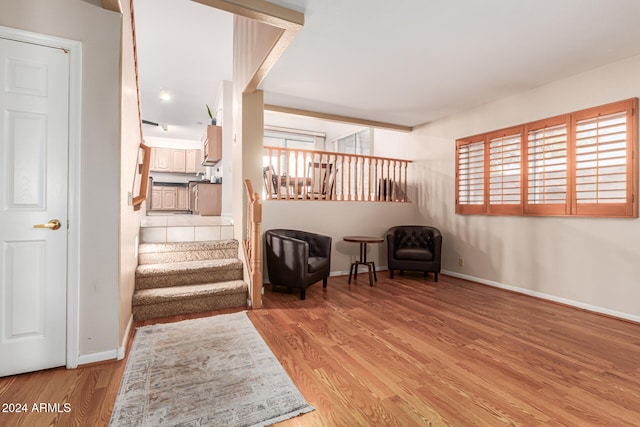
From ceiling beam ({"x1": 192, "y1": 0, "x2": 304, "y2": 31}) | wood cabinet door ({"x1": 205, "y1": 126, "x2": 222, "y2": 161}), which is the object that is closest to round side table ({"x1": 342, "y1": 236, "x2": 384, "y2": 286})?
ceiling beam ({"x1": 192, "y1": 0, "x2": 304, "y2": 31})

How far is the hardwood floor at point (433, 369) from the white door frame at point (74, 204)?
246 millimetres

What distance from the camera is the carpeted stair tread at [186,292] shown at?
299 centimetres

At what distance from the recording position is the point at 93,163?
6.83 feet

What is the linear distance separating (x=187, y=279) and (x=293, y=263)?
1245mm

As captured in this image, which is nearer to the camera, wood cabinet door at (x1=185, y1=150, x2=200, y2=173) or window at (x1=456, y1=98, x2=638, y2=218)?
window at (x1=456, y1=98, x2=638, y2=218)

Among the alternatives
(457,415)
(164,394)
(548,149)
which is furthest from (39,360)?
(548,149)

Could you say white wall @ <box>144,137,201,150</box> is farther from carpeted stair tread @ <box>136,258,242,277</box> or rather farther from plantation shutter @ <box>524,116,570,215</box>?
plantation shutter @ <box>524,116,570,215</box>

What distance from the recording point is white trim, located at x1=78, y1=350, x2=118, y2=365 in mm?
2072

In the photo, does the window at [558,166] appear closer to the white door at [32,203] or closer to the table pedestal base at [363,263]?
the table pedestal base at [363,263]

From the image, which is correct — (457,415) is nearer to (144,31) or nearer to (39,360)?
(39,360)

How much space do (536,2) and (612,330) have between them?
3.03 m

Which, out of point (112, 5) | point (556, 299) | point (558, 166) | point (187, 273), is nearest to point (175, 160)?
point (187, 273)

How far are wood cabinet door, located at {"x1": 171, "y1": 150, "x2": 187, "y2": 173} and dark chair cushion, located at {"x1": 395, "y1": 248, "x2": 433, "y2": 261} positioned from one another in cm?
874

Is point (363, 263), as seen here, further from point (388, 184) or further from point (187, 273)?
point (187, 273)
